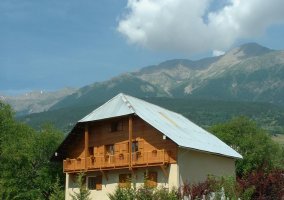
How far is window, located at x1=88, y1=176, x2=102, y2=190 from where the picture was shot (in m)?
A: 51.2

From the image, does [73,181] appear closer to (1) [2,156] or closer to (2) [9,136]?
(1) [2,156]

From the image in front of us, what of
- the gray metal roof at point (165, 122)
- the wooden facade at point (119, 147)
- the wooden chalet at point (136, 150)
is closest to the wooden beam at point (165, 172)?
the wooden chalet at point (136, 150)

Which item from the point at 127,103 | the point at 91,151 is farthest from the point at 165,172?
the point at 91,151

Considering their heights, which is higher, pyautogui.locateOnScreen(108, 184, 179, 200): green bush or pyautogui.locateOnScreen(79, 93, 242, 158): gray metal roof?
pyautogui.locateOnScreen(79, 93, 242, 158): gray metal roof

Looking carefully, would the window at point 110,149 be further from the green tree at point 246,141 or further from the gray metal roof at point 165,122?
the green tree at point 246,141

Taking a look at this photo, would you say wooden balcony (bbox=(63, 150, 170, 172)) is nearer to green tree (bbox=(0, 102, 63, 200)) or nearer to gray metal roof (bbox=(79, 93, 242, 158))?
gray metal roof (bbox=(79, 93, 242, 158))

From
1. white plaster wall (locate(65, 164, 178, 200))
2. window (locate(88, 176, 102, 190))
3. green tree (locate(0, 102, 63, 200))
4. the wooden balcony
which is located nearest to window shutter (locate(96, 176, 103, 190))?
window (locate(88, 176, 102, 190))

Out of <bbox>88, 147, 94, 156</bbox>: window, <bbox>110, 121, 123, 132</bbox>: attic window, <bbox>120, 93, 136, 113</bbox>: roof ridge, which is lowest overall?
<bbox>88, 147, 94, 156</bbox>: window

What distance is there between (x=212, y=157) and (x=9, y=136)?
26.9 meters

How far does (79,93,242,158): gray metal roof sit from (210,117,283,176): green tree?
20.6 metres

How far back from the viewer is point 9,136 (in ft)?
213

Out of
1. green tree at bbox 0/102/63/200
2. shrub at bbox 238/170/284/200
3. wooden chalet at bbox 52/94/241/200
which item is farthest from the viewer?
green tree at bbox 0/102/63/200

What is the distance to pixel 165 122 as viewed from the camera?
49750mm

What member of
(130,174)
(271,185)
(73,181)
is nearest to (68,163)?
(73,181)
